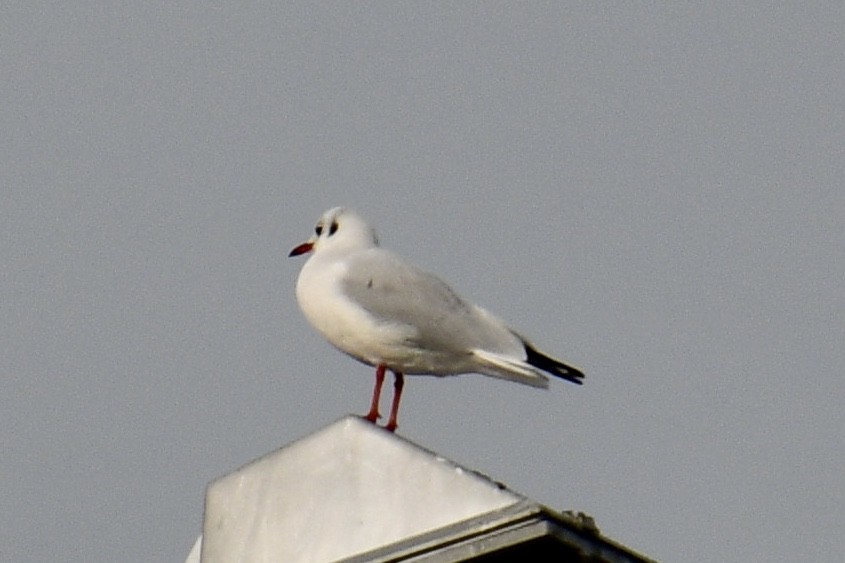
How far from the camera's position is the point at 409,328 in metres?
11.9

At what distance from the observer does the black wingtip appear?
11.7 meters

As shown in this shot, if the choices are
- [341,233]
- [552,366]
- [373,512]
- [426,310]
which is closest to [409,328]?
[426,310]

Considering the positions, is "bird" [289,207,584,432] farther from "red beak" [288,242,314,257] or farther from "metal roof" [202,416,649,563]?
"metal roof" [202,416,649,563]

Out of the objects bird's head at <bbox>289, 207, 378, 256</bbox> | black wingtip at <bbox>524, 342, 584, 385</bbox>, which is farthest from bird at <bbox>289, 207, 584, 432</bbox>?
bird's head at <bbox>289, 207, 378, 256</bbox>

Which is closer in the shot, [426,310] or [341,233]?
[426,310]

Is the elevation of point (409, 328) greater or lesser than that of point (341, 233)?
lesser

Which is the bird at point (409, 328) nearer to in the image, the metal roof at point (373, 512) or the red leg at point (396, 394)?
the red leg at point (396, 394)

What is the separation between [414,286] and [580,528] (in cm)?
550

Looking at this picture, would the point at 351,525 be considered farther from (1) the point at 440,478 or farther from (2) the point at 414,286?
(2) the point at 414,286

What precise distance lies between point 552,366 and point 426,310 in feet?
2.36

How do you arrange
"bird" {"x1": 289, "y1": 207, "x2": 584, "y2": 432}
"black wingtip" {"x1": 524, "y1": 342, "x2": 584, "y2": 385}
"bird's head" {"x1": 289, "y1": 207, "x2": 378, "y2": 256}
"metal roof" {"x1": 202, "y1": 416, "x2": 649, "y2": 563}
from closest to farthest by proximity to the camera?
"metal roof" {"x1": 202, "y1": 416, "x2": 649, "y2": 563} < "black wingtip" {"x1": 524, "y1": 342, "x2": 584, "y2": 385} < "bird" {"x1": 289, "y1": 207, "x2": 584, "y2": 432} < "bird's head" {"x1": 289, "y1": 207, "x2": 378, "y2": 256}

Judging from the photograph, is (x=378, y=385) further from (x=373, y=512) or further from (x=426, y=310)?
(x=373, y=512)

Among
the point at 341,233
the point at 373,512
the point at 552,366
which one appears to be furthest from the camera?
the point at 341,233

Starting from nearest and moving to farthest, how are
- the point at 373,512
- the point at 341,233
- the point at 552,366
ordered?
the point at 373,512 < the point at 552,366 < the point at 341,233
